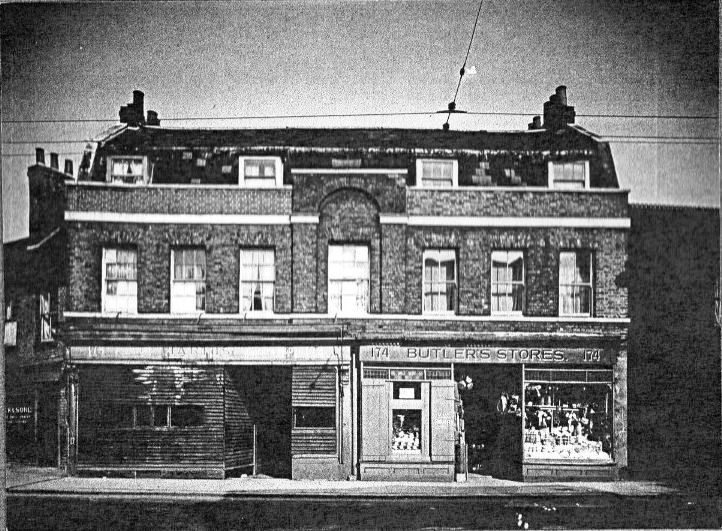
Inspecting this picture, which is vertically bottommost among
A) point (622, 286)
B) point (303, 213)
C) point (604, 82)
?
point (622, 286)

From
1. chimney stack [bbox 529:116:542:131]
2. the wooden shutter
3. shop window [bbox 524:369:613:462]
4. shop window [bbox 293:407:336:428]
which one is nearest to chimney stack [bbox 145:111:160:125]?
shop window [bbox 293:407:336:428]

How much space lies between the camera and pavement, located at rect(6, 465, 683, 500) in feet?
29.4

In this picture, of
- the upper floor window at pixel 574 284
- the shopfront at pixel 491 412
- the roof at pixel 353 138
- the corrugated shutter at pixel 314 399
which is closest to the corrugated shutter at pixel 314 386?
the corrugated shutter at pixel 314 399

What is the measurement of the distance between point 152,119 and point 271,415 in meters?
2.81

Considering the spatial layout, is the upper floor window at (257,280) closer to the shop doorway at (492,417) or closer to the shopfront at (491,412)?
the shopfront at (491,412)

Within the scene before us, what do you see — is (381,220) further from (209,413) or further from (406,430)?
(209,413)

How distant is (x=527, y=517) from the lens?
8.91m

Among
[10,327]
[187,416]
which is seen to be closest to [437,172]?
[187,416]

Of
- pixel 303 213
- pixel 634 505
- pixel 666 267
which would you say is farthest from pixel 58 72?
pixel 634 505

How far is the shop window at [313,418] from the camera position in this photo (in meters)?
9.22

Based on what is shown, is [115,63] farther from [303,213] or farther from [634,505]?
[634,505]

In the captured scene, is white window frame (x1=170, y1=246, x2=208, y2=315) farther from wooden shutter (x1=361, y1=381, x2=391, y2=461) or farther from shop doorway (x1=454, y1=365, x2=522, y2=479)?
shop doorway (x1=454, y1=365, x2=522, y2=479)

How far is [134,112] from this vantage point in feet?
29.4

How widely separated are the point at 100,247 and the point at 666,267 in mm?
4967
